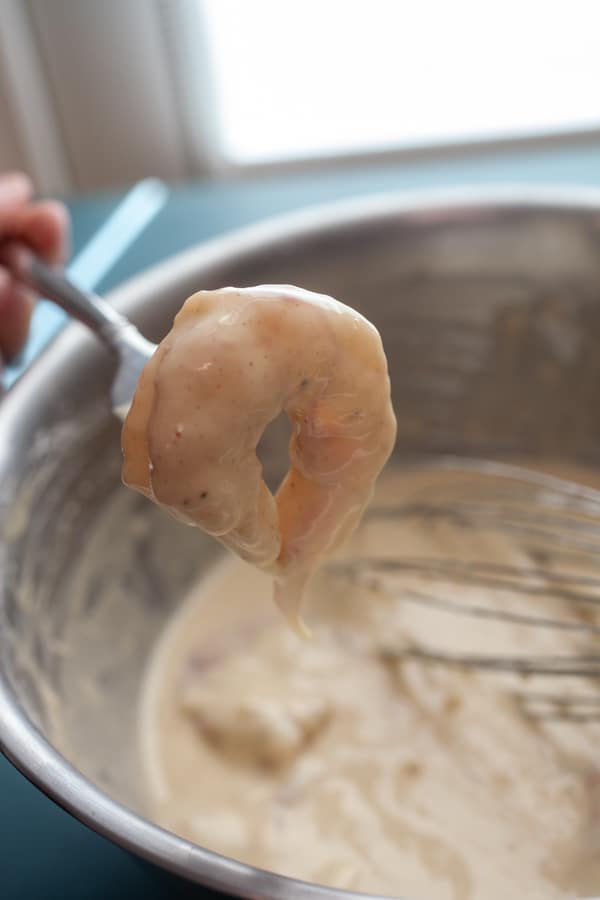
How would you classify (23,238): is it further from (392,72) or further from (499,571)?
(392,72)

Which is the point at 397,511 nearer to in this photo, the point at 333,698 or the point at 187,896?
the point at 333,698

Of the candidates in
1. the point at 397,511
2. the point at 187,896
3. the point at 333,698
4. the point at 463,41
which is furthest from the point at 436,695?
the point at 463,41

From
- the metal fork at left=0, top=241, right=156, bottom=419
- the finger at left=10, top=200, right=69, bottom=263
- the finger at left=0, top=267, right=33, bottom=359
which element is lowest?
the finger at left=0, top=267, right=33, bottom=359

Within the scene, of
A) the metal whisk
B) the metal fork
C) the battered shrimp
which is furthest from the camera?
the metal whisk

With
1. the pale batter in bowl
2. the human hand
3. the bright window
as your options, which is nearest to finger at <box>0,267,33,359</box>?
the human hand

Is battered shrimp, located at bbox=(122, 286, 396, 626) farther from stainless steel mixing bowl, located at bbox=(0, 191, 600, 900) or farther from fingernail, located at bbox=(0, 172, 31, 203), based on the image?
fingernail, located at bbox=(0, 172, 31, 203)

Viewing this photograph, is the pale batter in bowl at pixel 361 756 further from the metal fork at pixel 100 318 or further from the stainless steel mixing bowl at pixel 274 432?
the metal fork at pixel 100 318
